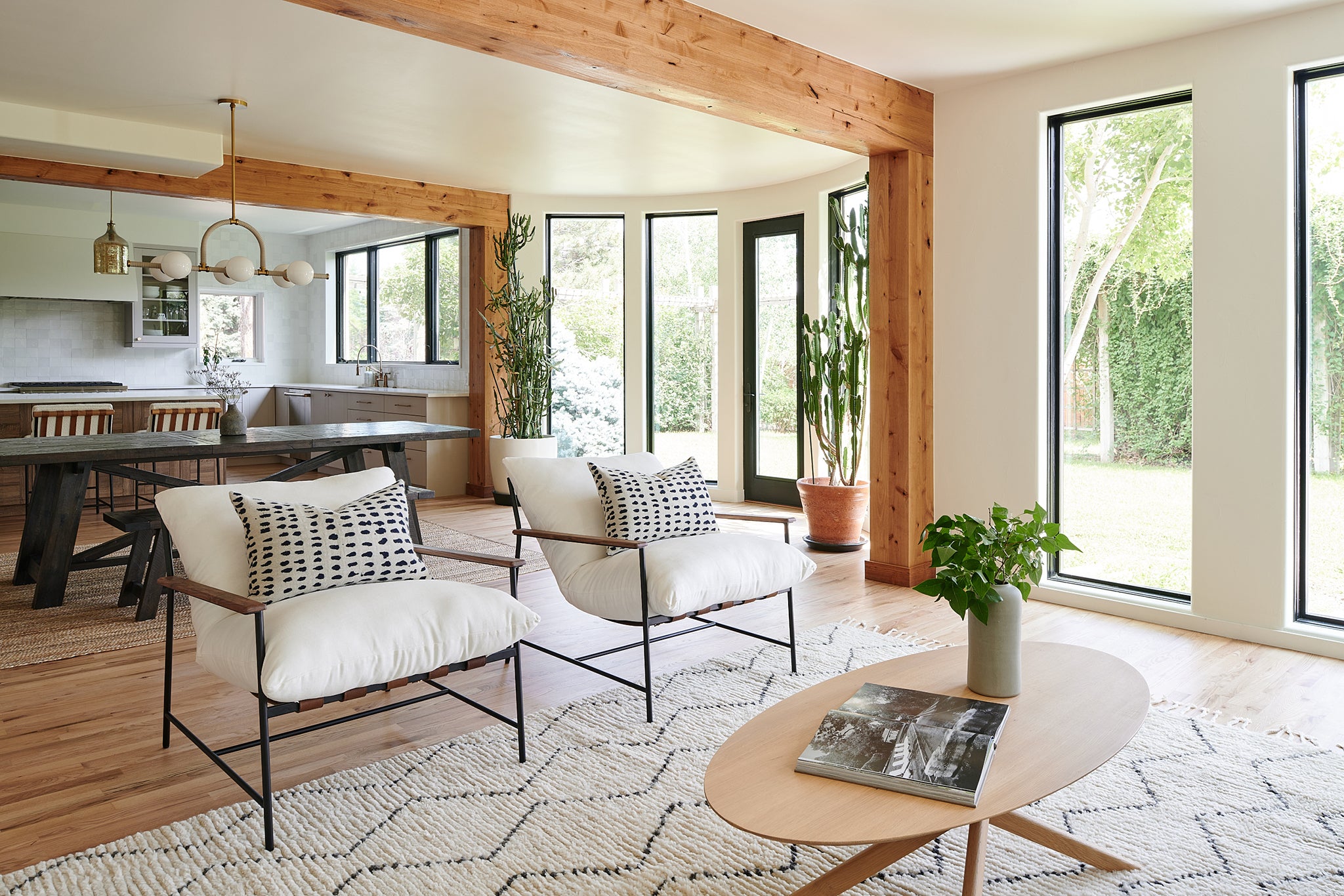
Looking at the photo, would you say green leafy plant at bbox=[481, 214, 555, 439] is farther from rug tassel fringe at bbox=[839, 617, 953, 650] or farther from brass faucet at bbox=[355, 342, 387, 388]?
rug tassel fringe at bbox=[839, 617, 953, 650]

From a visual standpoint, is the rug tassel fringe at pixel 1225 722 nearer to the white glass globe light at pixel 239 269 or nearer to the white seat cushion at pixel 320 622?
the white seat cushion at pixel 320 622

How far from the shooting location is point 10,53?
4.48m

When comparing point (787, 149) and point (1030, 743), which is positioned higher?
point (787, 149)

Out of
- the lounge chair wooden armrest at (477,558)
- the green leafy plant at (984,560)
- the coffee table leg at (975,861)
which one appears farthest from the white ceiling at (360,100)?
the coffee table leg at (975,861)

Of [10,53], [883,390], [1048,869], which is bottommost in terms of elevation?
[1048,869]

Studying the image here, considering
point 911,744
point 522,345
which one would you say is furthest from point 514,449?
point 911,744

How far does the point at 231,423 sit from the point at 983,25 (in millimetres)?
4288

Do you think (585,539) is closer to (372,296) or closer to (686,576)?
(686,576)

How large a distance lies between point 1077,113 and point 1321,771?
319 centimetres

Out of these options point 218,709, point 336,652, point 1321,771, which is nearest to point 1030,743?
point 1321,771

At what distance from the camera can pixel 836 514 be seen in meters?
5.95

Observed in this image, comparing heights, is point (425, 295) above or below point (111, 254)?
above

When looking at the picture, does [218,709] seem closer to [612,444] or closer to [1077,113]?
[1077,113]

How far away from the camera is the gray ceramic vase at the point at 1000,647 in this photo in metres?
2.11
